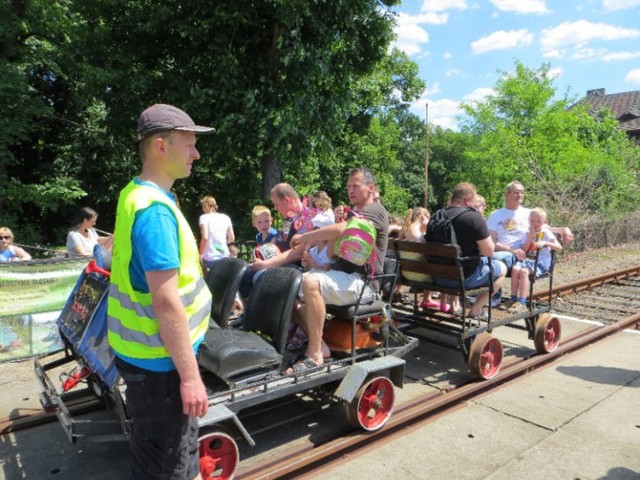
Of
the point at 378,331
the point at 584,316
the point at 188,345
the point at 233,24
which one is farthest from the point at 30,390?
the point at 233,24

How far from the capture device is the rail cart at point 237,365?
9.76ft

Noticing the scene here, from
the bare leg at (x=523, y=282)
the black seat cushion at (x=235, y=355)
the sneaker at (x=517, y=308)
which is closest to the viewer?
the black seat cushion at (x=235, y=355)

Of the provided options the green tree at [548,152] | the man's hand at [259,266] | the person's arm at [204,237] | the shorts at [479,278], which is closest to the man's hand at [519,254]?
the shorts at [479,278]

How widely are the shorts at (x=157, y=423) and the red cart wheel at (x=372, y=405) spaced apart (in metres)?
1.86

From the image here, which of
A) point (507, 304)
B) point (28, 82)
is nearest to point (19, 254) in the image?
point (507, 304)

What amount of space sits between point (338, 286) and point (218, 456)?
151 centimetres

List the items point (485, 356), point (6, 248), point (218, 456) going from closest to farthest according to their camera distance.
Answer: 1. point (218, 456)
2. point (485, 356)
3. point (6, 248)

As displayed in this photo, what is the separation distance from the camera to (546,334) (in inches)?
222

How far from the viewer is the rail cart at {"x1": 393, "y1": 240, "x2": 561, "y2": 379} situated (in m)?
4.73

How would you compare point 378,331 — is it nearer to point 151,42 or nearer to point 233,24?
point 233,24

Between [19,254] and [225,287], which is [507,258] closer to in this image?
[225,287]

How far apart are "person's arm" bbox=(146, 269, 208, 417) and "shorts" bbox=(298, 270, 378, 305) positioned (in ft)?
6.40

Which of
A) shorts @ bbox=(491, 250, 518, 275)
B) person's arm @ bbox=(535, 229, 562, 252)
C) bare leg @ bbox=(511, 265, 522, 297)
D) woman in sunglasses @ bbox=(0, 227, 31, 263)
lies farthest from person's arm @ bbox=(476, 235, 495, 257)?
woman in sunglasses @ bbox=(0, 227, 31, 263)

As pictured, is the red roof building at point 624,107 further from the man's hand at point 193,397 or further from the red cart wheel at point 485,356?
the man's hand at point 193,397
